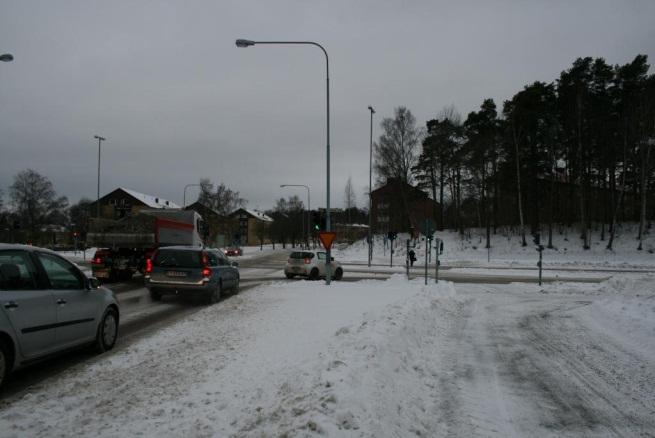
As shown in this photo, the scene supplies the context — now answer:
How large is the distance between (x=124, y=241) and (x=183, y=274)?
25.1ft

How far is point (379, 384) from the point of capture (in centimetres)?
516

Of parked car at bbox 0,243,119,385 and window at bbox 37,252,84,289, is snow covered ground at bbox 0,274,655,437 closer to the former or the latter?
parked car at bbox 0,243,119,385

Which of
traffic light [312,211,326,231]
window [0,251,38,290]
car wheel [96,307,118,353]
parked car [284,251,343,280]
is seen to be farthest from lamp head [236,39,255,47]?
window [0,251,38,290]

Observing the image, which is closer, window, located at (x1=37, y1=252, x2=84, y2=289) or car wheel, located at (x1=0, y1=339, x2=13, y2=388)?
car wheel, located at (x1=0, y1=339, x2=13, y2=388)

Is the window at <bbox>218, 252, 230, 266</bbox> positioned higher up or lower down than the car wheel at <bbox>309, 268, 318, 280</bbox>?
Result: higher up

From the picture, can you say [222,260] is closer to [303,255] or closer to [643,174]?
[303,255]

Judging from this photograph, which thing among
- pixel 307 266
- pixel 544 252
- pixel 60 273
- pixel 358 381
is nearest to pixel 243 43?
pixel 307 266

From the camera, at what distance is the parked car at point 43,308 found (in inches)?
202

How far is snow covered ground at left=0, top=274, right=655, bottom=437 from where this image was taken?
14.3ft

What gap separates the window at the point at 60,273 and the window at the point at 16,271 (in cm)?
30

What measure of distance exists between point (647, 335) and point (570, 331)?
131 cm

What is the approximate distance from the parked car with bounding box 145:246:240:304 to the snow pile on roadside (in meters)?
3.67

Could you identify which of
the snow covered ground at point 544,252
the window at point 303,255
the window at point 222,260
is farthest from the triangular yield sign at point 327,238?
the snow covered ground at point 544,252

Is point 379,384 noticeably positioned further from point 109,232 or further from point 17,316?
point 109,232
